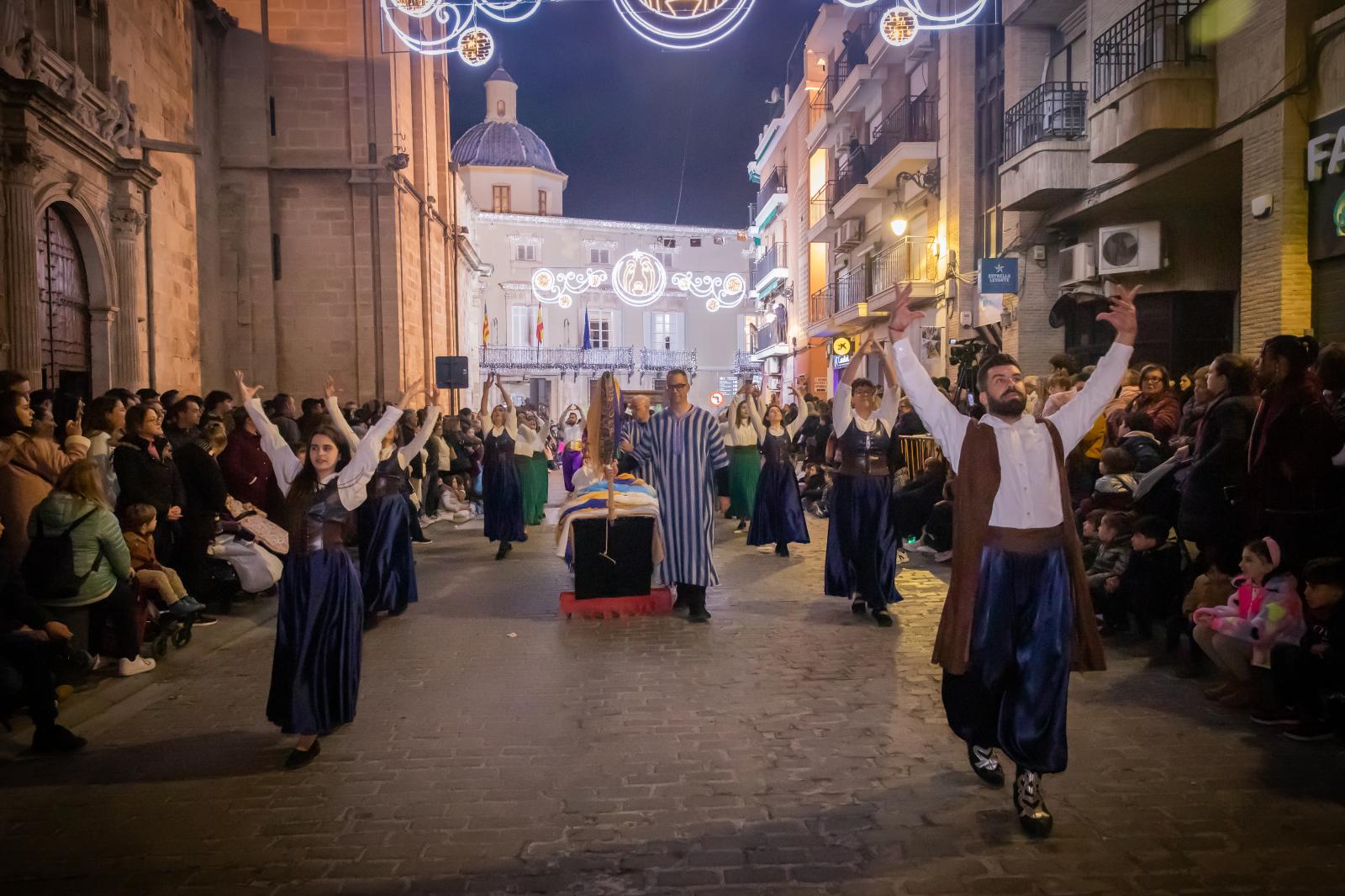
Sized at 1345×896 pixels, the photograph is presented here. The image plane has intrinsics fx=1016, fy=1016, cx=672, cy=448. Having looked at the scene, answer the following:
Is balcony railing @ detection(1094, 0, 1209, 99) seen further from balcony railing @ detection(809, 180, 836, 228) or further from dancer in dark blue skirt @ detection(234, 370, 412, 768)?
balcony railing @ detection(809, 180, 836, 228)

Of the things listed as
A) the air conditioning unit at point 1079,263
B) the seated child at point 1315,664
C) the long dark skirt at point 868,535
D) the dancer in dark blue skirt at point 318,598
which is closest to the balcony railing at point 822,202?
the air conditioning unit at point 1079,263

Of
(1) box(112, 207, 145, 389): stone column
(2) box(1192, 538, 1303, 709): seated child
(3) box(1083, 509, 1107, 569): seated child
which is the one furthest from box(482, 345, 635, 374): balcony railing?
(2) box(1192, 538, 1303, 709): seated child

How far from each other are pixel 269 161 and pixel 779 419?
14501 millimetres

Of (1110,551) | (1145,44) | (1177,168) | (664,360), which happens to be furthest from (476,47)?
(664,360)

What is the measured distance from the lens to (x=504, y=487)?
1350cm

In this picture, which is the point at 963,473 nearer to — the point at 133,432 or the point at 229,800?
the point at 229,800

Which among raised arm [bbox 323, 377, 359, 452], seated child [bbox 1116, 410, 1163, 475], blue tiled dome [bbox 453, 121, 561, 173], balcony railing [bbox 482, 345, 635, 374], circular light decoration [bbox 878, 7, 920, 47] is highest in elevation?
blue tiled dome [bbox 453, 121, 561, 173]

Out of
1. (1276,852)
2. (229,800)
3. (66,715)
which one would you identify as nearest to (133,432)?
(66,715)

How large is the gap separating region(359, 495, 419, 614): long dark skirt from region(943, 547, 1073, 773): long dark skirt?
5.91 m

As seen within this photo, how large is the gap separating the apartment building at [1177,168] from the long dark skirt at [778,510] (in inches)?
223

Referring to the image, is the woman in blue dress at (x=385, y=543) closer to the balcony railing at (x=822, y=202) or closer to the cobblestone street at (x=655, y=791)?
the cobblestone street at (x=655, y=791)

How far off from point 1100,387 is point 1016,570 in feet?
3.04

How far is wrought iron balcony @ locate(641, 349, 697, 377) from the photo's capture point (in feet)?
217

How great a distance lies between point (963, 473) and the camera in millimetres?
4543
